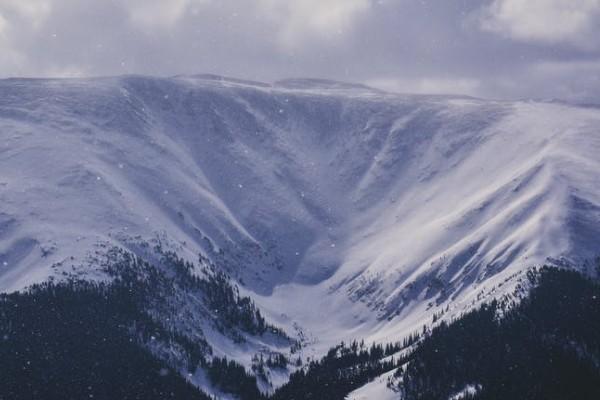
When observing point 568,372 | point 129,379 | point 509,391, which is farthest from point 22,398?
point 568,372

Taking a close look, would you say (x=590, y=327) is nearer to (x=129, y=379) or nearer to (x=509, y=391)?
(x=509, y=391)

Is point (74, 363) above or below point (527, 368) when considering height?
above

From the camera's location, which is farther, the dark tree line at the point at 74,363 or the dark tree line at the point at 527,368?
the dark tree line at the point at 527,368

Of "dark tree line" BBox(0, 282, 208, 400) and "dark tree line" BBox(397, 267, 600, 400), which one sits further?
"dark tree line" BBox(397, 267, 600, 400)

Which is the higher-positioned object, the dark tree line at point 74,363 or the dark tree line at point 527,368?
the dark tree line at point 74,363

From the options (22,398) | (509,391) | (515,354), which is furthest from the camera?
(515,354)

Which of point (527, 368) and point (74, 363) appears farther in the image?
point (527, 368)

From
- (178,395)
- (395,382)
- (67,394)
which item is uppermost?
(67,394)

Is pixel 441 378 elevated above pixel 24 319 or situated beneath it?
situated beneath

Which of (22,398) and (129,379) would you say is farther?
(129,379)

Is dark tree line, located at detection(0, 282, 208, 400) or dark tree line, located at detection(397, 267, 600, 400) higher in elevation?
dark tree line, located at detection(0, 282, 208, 400)

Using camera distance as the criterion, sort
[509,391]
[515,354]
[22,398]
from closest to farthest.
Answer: [22,398] → [509,391] → [515,354]
